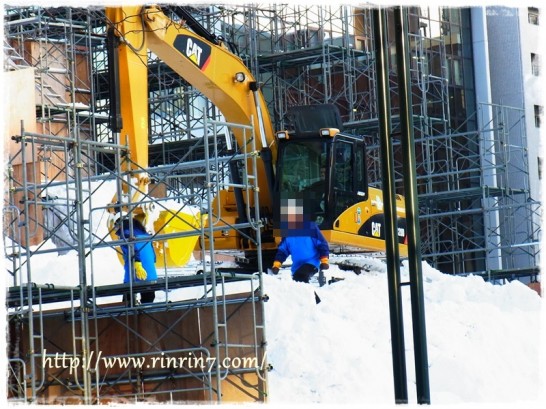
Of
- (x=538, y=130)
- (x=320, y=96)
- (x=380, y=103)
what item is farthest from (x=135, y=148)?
(x=538, y=130)

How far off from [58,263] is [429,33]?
56.1 ft

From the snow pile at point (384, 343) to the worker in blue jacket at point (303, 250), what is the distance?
375mm

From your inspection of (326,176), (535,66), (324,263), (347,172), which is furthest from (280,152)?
(535,66)

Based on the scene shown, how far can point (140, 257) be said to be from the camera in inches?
609

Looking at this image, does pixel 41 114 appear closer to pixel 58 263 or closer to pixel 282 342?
pixel 58 263

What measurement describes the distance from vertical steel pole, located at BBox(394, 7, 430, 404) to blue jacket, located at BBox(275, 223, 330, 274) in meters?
9.18

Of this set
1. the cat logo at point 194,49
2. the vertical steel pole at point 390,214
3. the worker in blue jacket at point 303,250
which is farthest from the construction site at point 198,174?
A: the vertical steel pole at point 390,214

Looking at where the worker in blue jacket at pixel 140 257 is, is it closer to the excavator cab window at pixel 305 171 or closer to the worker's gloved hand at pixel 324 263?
the worker's gloved hand at pixel 324 263

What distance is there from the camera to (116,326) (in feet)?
46.0

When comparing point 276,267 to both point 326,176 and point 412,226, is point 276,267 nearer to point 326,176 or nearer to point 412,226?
point 326,176

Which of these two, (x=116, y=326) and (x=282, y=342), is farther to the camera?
(x=282, y=342)

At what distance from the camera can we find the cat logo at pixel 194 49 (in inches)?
754

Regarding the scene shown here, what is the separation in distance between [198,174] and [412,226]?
22.1 ft

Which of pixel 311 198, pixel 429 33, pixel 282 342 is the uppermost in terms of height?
pixel 429 33
